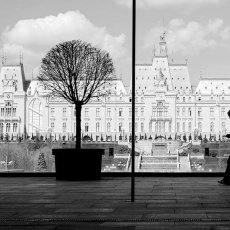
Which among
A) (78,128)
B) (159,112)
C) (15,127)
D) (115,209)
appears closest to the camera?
(115,209)

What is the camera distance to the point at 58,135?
286ft

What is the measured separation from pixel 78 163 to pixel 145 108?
278 feet

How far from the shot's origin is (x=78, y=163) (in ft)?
31.8

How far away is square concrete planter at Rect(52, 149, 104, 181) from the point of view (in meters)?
9.61

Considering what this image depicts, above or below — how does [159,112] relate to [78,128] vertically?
above

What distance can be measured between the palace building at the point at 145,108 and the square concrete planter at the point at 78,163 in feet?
234

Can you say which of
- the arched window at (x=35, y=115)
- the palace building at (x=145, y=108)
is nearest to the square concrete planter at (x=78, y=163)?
the palace building at (x=145, y=108)

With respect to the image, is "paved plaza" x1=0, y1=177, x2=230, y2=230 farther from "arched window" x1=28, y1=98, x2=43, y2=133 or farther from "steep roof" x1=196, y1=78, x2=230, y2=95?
"steep roof" x1=196, y1=78, x2=230, y2=95

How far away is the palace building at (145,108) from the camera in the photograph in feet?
279

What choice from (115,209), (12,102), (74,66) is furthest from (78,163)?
(12,102)

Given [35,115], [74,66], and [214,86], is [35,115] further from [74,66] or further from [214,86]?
[74,66]

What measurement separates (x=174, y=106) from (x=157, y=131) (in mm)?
4687

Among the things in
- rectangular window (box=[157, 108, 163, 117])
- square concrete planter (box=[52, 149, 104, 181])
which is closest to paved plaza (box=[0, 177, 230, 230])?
square concrete planter (box=[52, 149, 104, 181])

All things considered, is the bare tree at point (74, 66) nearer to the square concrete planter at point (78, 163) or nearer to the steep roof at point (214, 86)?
the square concrete planter at point (78, 163)
